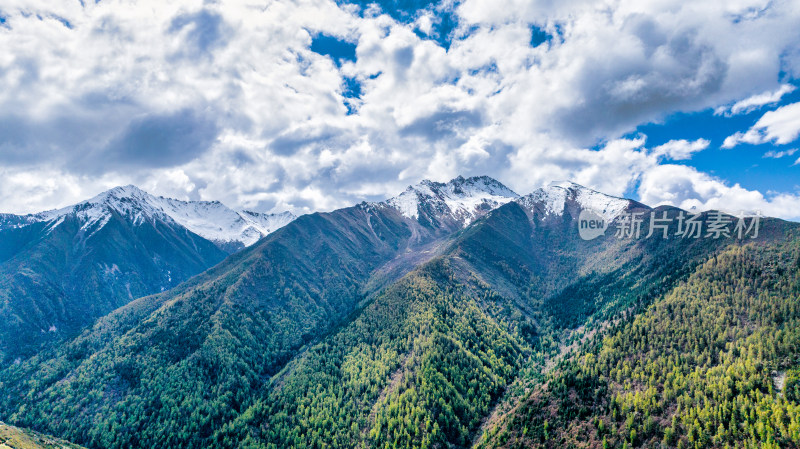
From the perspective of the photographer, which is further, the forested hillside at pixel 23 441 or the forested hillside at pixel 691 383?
the forested hillside at pixel 23 441

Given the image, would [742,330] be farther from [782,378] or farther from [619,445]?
[619,445]

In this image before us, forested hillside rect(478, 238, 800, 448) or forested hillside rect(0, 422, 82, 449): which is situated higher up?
forested hillside rect(478, 238, 800, 448)

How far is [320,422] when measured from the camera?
19175 cm

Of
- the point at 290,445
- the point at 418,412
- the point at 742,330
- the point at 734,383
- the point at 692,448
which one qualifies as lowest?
the point at 290,445

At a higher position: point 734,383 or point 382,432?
point 734,383

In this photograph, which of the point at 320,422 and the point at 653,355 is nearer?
the point at 653,355

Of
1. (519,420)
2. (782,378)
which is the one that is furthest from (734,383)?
(519,420)

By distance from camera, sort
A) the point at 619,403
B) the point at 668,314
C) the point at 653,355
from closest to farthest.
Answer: the point at 619,403 < the point at 653,355 < the point at 668,314

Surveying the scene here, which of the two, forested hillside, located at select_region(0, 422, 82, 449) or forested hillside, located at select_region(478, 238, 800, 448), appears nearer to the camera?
forested hillside, located at select_region(478, 238, 800, 448)

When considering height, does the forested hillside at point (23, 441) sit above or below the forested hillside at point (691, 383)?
below

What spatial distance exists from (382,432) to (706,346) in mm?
158227

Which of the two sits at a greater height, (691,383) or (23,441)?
(691,383)

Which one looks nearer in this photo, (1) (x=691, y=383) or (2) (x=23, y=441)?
(1) (x=691, y=383)

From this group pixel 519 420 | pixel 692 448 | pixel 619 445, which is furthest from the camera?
pixel 519 420
